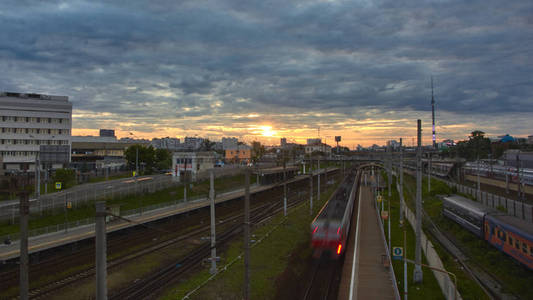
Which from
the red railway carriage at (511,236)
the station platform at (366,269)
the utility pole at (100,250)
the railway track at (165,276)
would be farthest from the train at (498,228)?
the utility pole at (100,250)

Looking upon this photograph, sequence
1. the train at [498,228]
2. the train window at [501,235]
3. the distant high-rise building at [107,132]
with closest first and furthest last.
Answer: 1. the train at [498,228]
2. the train window at [501,235]
3. the distant high-rise building at [107,132]

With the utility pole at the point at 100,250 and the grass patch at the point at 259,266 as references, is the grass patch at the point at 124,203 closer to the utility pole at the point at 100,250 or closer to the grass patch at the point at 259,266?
the grass patch at the point at 259,266

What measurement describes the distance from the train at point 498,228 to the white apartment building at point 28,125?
6011cm

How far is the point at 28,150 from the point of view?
5428 cm

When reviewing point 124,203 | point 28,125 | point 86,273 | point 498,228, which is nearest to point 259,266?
point 86,273

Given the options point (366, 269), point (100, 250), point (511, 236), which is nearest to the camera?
point (100, 250)

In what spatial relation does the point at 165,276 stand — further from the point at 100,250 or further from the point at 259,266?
the point at 100,250

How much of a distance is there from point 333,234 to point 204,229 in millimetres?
13673

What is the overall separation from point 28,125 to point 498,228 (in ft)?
214

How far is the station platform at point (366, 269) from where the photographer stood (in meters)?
15.6

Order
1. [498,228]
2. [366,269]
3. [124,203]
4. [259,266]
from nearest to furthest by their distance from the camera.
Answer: [259,266]
[366,269]
[498,228]
[124,203]

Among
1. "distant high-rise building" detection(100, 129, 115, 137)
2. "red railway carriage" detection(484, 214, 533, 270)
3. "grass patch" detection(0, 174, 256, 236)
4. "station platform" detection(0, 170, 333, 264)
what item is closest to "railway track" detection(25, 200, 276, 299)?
"station platform" detection(0, 170, 333, 264)

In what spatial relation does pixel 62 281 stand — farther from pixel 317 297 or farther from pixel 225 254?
pixel 317 297

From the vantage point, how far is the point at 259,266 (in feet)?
61.8
